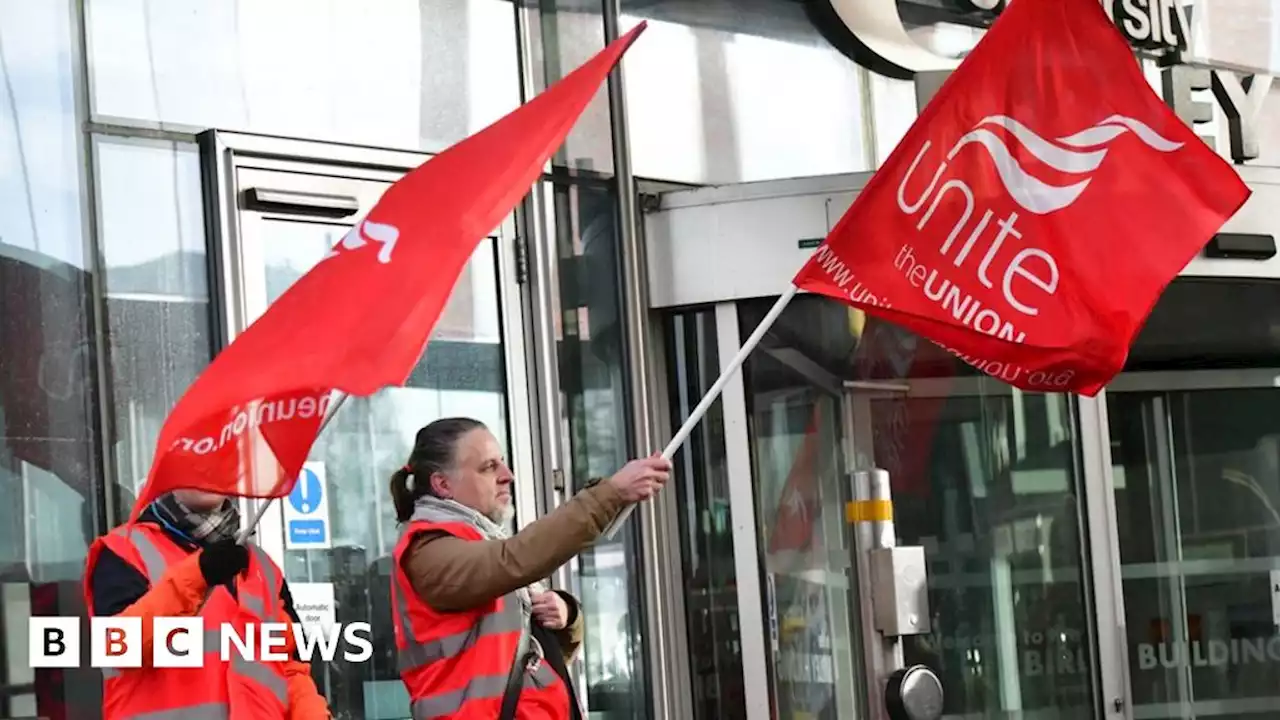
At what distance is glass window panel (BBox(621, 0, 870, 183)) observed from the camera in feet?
26.8

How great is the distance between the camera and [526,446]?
300 inches

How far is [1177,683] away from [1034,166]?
4.31 m

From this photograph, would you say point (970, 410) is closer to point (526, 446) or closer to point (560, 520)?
point (526, 446)

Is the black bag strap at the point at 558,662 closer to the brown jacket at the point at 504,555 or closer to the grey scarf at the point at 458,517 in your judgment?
the grey scarf at the point at 458,517

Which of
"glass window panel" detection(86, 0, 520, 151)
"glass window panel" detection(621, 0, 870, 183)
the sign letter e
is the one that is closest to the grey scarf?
the sign letter e

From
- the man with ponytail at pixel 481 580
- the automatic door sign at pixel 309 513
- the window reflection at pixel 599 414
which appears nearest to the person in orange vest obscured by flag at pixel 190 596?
the man with ponytail at pixel 481 580

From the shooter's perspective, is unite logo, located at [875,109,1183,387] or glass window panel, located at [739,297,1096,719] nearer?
unite logo, located at [875,109,1183,387]

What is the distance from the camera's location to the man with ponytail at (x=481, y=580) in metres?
4.82

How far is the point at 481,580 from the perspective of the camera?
Answer: 4.90 metres

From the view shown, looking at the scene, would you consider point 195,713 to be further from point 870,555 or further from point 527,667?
point 870,555

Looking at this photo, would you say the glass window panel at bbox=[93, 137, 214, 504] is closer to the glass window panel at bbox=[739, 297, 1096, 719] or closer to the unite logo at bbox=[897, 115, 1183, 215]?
the glass window panel at bbox=[739, 297, 1096, 719]

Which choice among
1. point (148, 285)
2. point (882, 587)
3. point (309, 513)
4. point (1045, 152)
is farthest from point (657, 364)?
point (1045, 152)

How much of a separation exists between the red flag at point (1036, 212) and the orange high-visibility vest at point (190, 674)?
1437mm

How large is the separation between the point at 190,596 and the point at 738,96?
411cm
